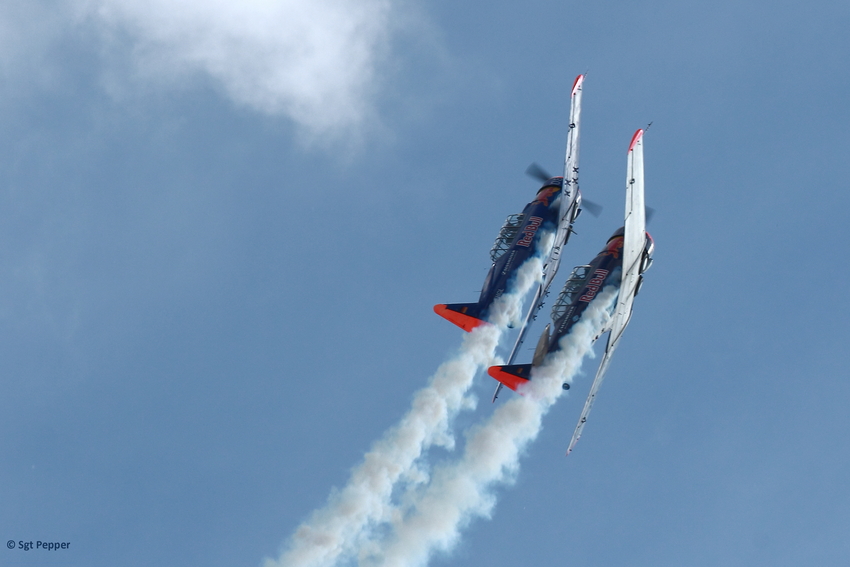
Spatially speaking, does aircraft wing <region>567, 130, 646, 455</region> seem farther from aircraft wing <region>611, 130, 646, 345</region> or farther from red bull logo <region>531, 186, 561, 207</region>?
red bull logo <region>531, 186, 561, 207</region>

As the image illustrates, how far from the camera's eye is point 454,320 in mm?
94000

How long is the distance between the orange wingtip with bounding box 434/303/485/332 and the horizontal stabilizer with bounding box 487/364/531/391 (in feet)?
22.6

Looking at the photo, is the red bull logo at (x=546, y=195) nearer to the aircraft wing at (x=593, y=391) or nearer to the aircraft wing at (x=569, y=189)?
the aircraft wing at (x=569, y=189)

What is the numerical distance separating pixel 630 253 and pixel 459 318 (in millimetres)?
16296

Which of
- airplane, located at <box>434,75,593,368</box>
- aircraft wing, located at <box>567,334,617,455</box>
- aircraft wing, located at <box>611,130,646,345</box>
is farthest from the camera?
airplane, located at <box>434,75,593,368</box>

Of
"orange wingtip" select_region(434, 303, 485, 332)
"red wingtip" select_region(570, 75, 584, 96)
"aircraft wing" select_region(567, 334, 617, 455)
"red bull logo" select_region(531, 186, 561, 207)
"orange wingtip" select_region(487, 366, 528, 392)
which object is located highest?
"red wingtip" select_region(570, 75, 584, 96)

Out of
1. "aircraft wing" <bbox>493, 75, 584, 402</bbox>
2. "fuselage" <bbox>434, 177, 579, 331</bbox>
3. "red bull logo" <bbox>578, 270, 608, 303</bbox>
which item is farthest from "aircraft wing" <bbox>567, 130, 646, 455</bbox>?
"fuselage" <bbox>434, 177, 579, 331</bbox>

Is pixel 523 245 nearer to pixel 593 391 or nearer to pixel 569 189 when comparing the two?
pixel 569 189

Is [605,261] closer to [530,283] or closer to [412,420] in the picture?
[530,283]

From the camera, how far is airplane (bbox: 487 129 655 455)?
82.2 m

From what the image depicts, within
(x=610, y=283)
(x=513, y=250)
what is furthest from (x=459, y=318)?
(x=610, y=283)

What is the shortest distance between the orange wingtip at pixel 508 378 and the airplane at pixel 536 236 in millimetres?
6306

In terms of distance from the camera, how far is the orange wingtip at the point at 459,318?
306 feet

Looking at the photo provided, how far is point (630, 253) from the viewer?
83688 mm
